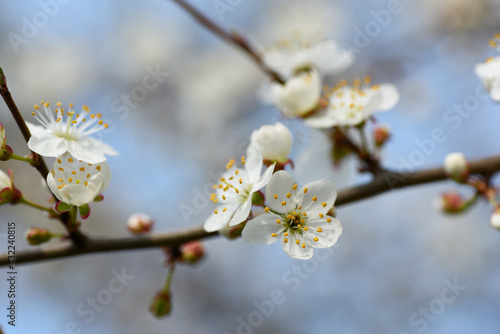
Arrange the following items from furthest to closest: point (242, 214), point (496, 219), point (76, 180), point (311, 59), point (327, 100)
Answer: point (311, 59) → point (327, 100) → point (496, 219) → point (76, 180) → point (242, 214)

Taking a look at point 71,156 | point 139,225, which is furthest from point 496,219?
point 71,156

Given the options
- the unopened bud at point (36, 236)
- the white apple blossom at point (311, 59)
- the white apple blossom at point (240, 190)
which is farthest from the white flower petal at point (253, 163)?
the white apple blossom at point (311, 59)

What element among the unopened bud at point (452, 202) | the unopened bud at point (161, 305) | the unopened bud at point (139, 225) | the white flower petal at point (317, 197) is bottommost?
the unopened bud at point (161, 305)

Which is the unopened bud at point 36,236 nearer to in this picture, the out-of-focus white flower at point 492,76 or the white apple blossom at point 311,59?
the white apple blossom at point 311,59

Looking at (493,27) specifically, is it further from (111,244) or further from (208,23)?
(111,244)

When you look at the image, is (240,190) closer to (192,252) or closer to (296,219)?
(296,219)

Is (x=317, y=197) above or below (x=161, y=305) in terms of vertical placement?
above
